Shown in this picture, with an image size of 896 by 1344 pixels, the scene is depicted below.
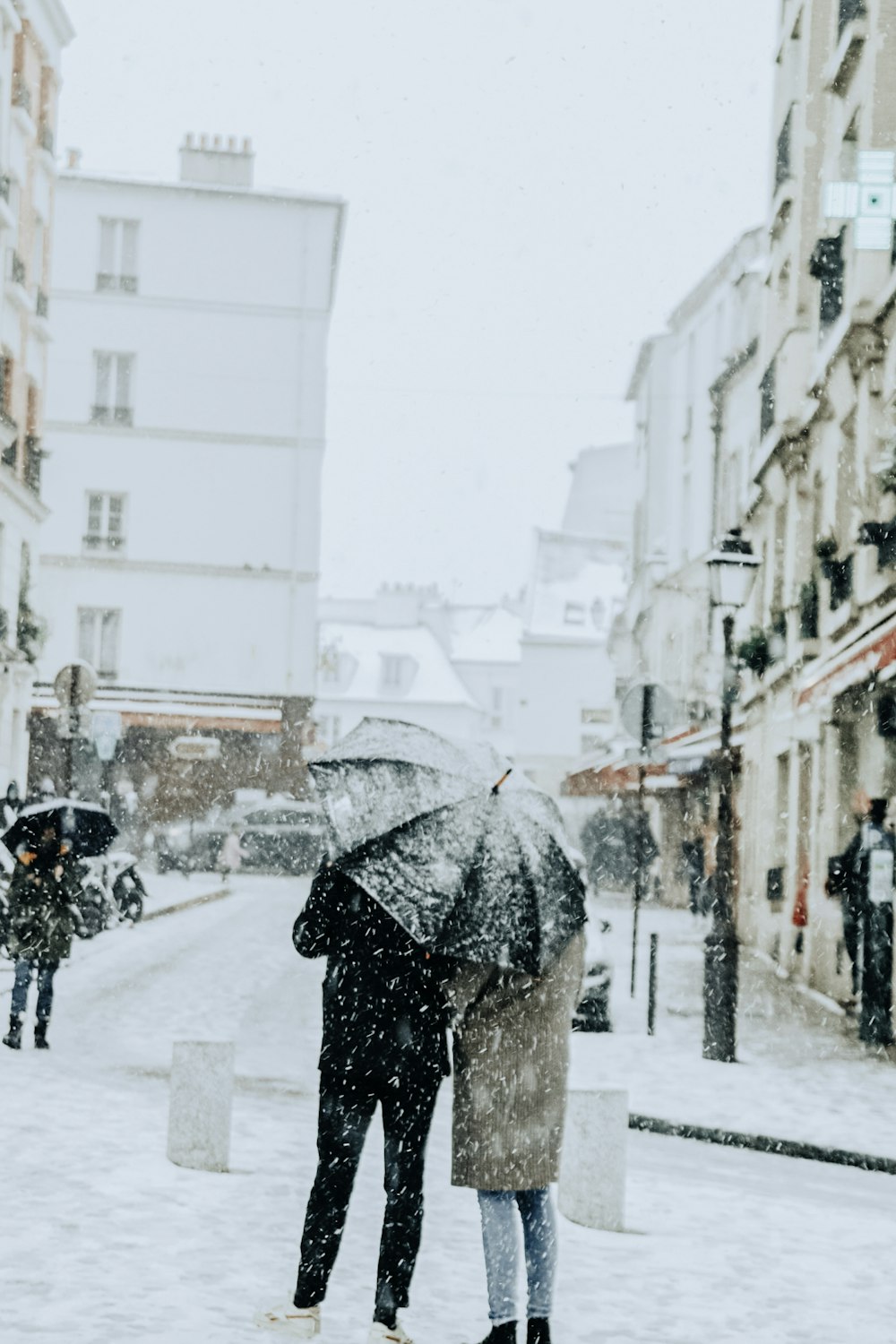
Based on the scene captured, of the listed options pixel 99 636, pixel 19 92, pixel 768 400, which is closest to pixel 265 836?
pixel 99 636

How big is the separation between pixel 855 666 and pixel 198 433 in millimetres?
34244

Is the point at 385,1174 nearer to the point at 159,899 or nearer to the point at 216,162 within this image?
the point at 159,899

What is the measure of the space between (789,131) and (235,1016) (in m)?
15.7

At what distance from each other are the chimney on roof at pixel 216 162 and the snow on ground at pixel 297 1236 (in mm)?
39101

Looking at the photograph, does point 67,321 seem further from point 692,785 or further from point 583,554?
point 583,554

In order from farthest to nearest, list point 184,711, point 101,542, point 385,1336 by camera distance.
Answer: point 101,542, point 184,711, point 385,1336

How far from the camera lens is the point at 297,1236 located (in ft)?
23.0

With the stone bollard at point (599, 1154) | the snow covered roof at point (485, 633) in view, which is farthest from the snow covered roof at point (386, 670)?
the stone bollard at point (599, 1154)

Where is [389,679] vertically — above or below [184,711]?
above

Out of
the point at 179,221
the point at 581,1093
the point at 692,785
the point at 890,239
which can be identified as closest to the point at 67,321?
the point at 179,221

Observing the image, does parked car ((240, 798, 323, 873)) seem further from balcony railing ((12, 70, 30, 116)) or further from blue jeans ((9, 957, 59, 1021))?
blue jeans ((9, 957, 59, 1021))

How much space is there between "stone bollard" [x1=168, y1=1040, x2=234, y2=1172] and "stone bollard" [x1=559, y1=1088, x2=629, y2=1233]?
60.3 inches

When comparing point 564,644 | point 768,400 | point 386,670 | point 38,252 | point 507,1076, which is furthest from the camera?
point 386,670

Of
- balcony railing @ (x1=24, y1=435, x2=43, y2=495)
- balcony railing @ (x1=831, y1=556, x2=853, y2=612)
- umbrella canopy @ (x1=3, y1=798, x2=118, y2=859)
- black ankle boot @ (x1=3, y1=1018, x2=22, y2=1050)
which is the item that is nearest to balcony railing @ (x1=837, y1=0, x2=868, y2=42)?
balcony railing @ (x1=831, y1=556, x2=853, y2=612)
